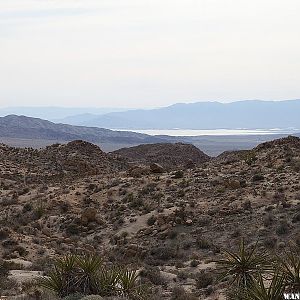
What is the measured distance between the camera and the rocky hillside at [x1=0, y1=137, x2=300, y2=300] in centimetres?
1537

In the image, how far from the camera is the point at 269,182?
24.0m

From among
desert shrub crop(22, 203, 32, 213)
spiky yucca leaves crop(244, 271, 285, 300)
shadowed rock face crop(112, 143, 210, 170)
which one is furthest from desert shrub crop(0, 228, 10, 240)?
shadowed rock face crop(112, 143, 210, 170)

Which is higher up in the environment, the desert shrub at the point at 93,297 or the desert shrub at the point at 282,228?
the desert shrub at the point at 93,297

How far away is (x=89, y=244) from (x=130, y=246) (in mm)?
2165

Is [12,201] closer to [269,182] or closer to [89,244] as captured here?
[89,244]

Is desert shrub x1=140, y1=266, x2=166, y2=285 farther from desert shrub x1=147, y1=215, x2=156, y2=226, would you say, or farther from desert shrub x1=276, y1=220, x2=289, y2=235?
desert shrub x1=147, y1=215, x2=156, y2=226

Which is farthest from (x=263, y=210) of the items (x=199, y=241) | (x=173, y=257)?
(x=173, y=257)

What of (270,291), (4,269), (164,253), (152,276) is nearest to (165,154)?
(164,253)

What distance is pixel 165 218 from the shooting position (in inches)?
832

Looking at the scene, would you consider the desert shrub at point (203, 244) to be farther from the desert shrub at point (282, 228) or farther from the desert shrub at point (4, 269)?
the desert shrub at point (4, 269)

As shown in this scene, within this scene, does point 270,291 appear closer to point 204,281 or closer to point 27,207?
point 204,281

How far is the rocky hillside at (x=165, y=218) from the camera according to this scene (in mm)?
15367

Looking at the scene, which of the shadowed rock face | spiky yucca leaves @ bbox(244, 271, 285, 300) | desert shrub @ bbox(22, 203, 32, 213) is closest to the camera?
spiky yucca leaves @ bbox(244, 271, 285, 300)

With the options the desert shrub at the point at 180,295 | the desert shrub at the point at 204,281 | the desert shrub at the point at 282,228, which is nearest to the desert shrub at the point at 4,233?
the desert shrub at the point at 204,281
